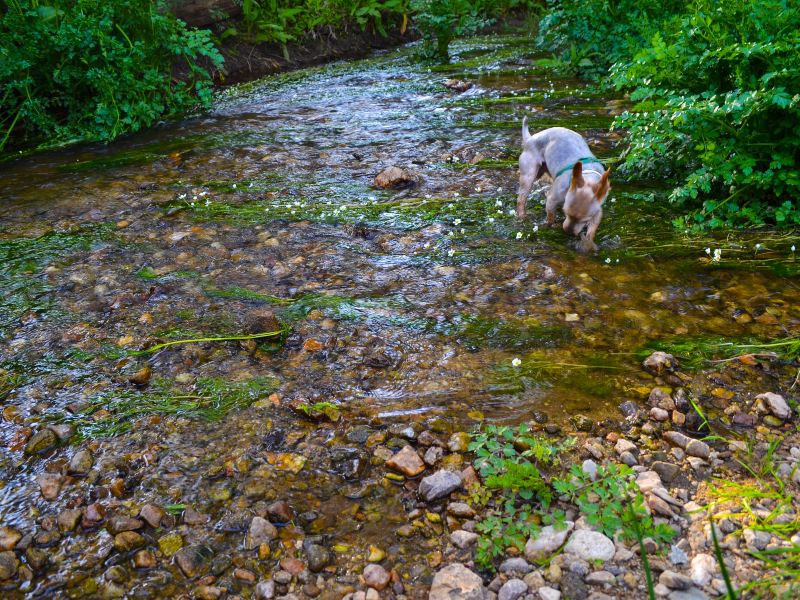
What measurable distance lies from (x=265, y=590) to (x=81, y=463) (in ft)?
4.27

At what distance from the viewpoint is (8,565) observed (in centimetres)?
249

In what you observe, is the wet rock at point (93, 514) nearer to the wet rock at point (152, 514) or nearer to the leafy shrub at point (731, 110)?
the wet rock at point (152, 514)

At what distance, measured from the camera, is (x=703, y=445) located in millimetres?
2975

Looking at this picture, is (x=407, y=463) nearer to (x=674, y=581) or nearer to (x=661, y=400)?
(x=674, y=581)

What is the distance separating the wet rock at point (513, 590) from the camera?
2324 millimetres

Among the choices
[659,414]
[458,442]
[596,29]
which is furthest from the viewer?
[596,29]

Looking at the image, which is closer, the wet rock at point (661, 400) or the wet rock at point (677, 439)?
the wet rock at point (677, 439)

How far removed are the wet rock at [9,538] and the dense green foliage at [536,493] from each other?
6.73ft

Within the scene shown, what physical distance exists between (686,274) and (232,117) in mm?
7359

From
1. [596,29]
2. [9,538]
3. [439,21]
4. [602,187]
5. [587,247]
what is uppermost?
[439,21]

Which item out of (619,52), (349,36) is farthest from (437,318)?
(349,36)

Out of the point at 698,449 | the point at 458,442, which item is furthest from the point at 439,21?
the point at 698,449

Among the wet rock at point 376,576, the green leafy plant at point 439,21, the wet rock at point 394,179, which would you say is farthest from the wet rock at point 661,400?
the green leafy plant at point 439,21

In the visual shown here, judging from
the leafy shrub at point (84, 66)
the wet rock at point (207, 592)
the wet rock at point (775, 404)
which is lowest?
the wet rock at point (775, 404)
